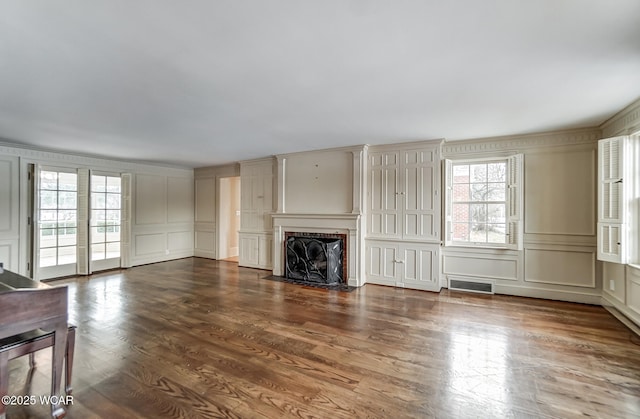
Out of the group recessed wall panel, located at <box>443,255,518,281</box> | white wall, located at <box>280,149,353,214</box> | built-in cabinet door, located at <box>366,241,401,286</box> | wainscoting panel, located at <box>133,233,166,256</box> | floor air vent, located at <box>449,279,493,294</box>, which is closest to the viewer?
recessed wall panel, located at <box>443,255,518,281</box>

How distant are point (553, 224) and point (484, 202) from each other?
37.4 inches

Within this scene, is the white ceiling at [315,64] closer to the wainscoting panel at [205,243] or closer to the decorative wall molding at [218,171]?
the decorative wall molding at [218,171]

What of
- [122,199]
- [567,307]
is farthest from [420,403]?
[122,199]

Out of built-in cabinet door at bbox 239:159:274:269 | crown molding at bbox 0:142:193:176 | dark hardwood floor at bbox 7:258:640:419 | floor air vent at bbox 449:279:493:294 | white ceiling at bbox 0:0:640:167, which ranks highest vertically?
white ceiling at bbox 0:0:640:167

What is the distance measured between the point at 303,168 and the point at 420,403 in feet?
14.6

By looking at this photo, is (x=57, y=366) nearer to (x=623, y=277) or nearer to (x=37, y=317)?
(x=37, y=317)

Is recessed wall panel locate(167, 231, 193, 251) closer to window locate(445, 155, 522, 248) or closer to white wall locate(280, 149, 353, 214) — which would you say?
white wall locate(280, 149, 353, 214)

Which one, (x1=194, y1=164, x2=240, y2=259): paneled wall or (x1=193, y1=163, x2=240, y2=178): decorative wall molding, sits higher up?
(x1=193, y1=163, x2=240, y2=178): decorative wall molding

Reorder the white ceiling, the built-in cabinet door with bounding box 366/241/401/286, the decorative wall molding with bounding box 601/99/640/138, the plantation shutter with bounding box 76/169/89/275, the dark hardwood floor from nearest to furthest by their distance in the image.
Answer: the white ceiling, the dark hardwood floor, the decorative wall molding with bounding box 601/99/640/138, the built-in cabinet door with bounding box 366/241/401/286, the plantation shutter with bounding box 76/169/89/275

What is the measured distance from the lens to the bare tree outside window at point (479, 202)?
4.62 metres

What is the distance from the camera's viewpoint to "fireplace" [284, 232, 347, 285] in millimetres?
5215

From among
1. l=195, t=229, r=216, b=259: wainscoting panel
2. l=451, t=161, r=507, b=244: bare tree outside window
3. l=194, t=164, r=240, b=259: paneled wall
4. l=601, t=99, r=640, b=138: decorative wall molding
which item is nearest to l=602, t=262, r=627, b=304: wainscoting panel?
l=451, t=161, r=507, b=244: bare tree outside window

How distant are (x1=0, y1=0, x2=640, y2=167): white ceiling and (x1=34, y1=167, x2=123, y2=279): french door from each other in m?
1.66

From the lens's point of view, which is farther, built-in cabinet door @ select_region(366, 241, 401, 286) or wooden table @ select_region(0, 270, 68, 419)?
built-in cabinet door @ select_region(366, 241, 401, 286)
